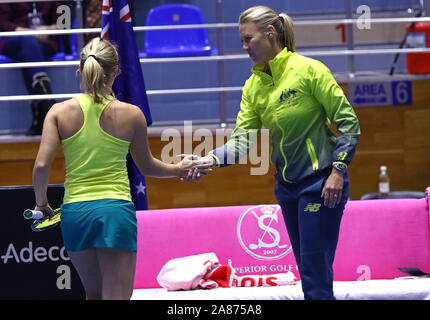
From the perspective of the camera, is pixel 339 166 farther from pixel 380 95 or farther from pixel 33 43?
pixel 33 43

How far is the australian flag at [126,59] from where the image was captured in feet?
16.2

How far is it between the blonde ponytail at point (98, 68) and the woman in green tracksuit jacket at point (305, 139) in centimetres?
76

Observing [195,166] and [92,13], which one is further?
[92,13]

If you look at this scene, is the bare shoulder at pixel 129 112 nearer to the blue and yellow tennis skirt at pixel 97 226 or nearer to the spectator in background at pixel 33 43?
the blue and yellow tennis skirt at pixel 97 226

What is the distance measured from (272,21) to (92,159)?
118 cm

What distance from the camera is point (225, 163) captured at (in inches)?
157

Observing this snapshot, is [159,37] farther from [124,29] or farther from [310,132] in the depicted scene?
[310,132]

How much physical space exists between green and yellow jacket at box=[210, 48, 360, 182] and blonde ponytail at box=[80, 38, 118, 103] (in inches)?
32.4

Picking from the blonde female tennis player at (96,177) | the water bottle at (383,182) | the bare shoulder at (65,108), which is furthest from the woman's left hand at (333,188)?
the water bottle at (383,182)

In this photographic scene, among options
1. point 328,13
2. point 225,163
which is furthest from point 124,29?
point 328,13

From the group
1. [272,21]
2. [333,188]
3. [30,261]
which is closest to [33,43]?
[30,261]

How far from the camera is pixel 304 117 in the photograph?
11.7 ft

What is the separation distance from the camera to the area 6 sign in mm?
7082
